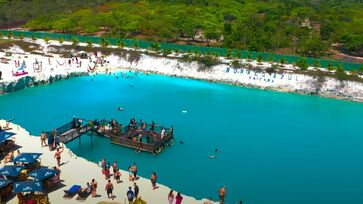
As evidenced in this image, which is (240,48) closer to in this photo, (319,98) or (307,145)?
(319,98)

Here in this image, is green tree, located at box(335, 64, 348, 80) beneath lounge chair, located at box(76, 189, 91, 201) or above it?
above

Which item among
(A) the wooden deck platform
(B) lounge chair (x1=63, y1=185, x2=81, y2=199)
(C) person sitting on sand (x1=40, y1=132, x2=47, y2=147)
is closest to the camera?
(B) lounge chair (x1=63, y1=185, x2=81, y2=199)

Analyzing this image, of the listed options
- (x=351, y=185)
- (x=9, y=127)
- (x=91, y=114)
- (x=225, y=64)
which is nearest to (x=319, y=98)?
(x=225, y=64)

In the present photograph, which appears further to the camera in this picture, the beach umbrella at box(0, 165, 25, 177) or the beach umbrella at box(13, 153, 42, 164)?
the beach umbrella at box(13, 153, 42, 164)

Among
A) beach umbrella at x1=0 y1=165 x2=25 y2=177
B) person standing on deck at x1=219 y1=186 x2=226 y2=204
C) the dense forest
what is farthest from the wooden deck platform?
the dense forest

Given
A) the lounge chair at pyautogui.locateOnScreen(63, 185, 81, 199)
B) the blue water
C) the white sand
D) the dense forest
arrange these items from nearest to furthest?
the lounge chair at pyautogui.locateOnScreen(63, 185, 81, 199) → the white sand → the blue water → the dense forest

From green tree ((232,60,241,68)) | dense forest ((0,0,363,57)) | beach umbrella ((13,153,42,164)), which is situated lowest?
beach umbrella ((13,153,42,164))

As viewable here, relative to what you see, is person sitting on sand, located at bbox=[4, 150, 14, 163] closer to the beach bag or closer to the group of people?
the beach bag

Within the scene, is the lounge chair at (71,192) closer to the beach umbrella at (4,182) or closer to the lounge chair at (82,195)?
the lounge chair at (82,195)
